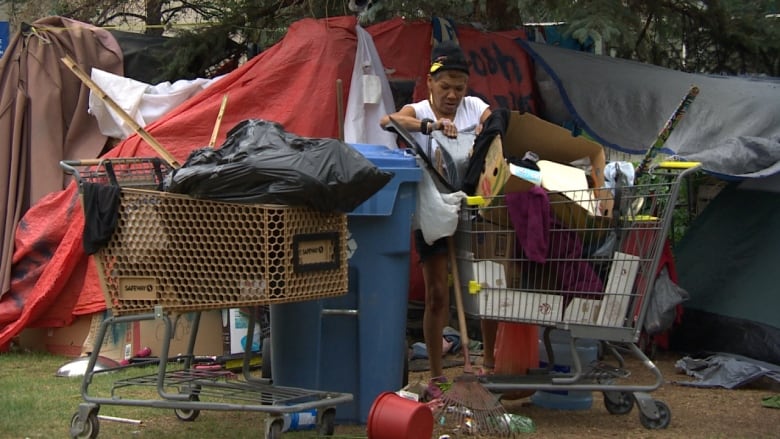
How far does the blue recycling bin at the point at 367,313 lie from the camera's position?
5203mm

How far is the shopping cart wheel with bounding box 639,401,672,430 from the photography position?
209 inches

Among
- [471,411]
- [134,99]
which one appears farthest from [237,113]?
[471,411]

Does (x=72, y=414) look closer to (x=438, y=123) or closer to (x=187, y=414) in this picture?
(x=187, y=414)

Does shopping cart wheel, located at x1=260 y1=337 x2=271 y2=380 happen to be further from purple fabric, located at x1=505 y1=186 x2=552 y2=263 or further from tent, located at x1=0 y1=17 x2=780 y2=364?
tent, located at x1=0 y1=17 x2=780 y2=364

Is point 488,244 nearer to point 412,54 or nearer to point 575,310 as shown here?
point 575,310

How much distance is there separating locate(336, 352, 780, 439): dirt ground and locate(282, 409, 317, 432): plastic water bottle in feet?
0.53

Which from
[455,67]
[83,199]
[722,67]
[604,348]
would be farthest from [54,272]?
[722,67]

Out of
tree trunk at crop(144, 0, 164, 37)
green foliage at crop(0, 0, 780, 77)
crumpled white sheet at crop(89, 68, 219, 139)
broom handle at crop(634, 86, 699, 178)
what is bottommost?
broom handle at crop(634, 86, 699, 178)

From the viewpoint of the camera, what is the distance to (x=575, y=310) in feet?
16.8

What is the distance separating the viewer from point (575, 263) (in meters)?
5.18

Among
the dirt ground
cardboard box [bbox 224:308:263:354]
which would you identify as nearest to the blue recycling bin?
the dirt ground

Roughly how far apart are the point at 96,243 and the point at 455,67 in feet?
7.60

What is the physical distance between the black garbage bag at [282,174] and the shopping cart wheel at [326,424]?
1006 millimetres

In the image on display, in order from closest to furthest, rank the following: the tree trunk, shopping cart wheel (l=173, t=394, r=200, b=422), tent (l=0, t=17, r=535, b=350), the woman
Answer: shopping cart wheel (l=173, t=394, r=200, b=422), the woman, tent (l=0, t=17, r=535, b=350), the tree trunk
